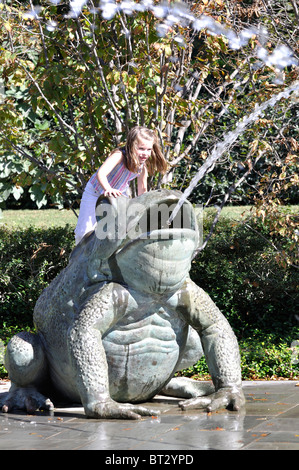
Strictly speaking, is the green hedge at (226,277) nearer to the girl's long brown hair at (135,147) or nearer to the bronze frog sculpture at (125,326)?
the bronze frog sculpture at (125,326)

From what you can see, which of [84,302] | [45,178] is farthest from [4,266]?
[84,302]

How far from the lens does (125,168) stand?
17.1 feet

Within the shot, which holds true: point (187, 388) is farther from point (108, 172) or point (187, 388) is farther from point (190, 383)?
point (108, 172)

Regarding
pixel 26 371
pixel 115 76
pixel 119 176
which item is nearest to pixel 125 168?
pixel 119 176

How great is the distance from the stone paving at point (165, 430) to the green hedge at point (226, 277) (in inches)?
129

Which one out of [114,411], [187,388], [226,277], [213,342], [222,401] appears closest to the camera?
[114,411]

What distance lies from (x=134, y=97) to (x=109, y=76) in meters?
0.90

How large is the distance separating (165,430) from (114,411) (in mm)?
462

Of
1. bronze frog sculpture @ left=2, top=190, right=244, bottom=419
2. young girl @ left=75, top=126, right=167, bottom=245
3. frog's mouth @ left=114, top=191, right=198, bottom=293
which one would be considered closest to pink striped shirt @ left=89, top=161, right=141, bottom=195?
young girl @ left=75, top=126, right=167, bottom=245

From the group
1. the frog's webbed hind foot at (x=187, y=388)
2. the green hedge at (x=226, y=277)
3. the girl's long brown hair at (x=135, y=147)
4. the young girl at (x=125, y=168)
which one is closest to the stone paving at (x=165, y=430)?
the frog's webbed hind foot at (x=187, y=388)

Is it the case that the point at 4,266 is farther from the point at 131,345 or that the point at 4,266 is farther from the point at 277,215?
the point at 131,345

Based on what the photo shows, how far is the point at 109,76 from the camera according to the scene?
6.37 metres

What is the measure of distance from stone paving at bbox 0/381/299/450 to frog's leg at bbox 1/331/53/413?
0.39 ft

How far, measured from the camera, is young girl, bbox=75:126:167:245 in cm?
504
